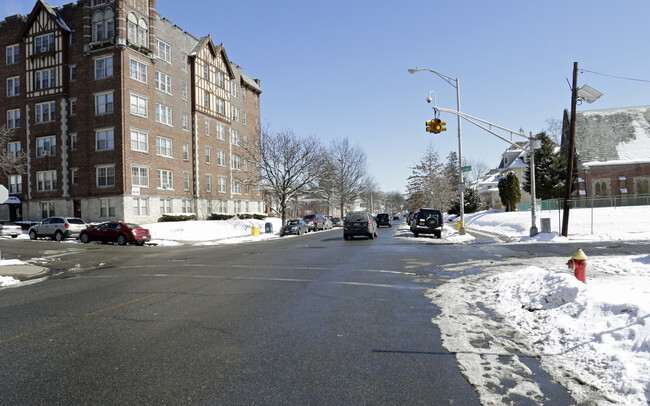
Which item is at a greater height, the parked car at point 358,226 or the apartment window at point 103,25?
the apartment window at point 103,25

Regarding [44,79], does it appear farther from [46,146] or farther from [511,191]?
[511,191]

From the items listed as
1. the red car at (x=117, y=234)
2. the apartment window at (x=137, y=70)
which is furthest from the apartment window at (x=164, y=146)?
the red car at (x=117, y=234)

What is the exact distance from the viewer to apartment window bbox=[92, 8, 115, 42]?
36.3 m

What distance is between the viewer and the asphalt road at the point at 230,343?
13.4ft

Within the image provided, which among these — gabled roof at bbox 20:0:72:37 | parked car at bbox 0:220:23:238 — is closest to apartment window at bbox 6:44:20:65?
gabled roof at bbox 20:0:72:37

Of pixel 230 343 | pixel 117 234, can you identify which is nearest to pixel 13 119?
pixel 117 234

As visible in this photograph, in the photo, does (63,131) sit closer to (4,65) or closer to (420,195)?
(4,65)

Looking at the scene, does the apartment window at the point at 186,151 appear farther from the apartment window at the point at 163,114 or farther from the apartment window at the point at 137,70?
the apartment window at the point at 137,70

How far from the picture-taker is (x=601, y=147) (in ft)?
165

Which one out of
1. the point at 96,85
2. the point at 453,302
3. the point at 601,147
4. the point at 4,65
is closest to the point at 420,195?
the point at 601,147

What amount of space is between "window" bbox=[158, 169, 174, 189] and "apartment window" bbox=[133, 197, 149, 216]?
7.88ft

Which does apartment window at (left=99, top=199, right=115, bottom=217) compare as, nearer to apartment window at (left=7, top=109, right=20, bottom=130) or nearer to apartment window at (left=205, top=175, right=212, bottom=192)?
apartment window at (left=205, top=175, right=212, bottom=192)

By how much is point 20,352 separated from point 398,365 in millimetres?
4772

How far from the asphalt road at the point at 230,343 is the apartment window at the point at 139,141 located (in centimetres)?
2768
